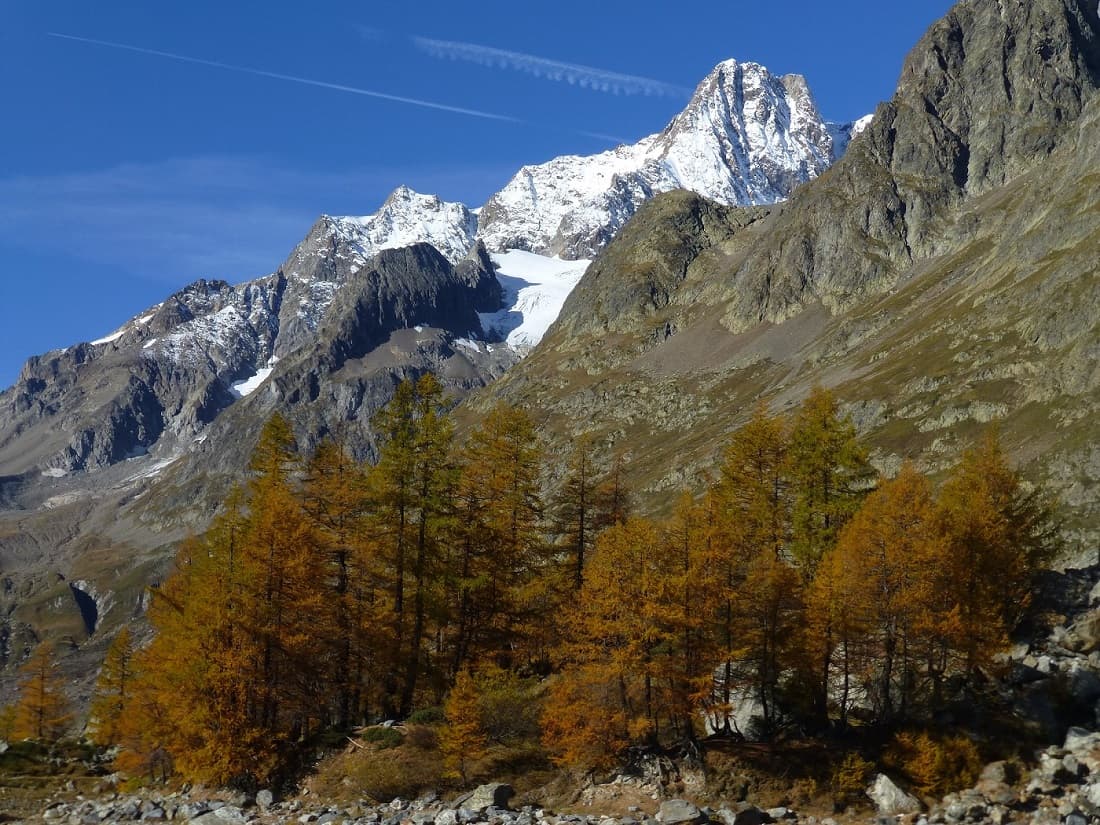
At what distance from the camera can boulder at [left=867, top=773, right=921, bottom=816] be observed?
3086 cm

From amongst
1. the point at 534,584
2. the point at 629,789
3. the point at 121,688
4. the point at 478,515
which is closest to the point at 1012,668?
the point at 629,789

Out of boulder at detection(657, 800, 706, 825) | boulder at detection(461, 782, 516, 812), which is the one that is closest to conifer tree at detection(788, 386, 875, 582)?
boulder at detection(657, 800, 706, 825)

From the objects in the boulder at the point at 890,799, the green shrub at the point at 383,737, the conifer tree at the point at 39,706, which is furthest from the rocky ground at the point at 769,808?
the conifer tree at the point at 39,706

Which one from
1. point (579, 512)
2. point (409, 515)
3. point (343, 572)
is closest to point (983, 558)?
point (579, 512)

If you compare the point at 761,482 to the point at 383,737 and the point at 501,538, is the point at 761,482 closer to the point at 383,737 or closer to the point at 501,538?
the point at 501,538

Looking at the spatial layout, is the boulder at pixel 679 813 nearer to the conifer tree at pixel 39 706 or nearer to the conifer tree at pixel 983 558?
the conifer tree at pixel 983 558

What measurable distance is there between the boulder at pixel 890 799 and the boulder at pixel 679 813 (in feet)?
23.3

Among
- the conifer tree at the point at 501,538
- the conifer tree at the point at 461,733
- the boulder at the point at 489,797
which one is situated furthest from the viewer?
the conifer tree at the point at 501,538

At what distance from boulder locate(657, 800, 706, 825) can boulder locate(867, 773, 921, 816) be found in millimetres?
7087

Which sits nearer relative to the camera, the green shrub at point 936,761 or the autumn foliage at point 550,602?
the green shrub at point 936,761

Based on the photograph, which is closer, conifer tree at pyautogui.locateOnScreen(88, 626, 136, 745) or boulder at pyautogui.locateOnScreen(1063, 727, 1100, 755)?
boulder at pyautogui.locateOnScreen(1063, 727, 1100, 755)

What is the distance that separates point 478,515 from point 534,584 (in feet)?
15.2

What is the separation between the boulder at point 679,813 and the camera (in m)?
29.4

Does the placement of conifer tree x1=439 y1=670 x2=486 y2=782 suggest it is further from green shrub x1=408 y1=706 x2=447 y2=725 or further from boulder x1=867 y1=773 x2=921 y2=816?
boulder x1=867 y1=773 x2=921 y2=816
